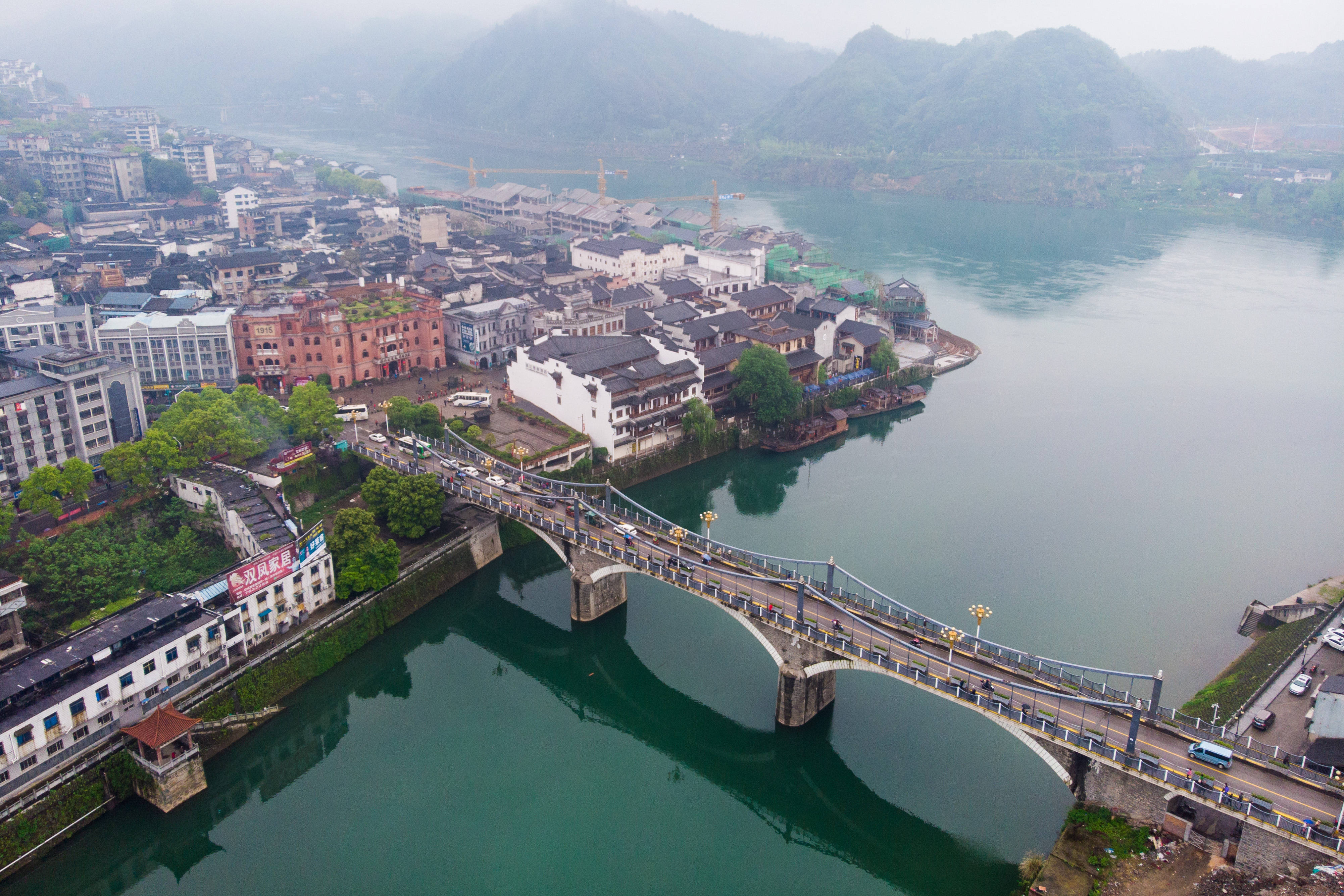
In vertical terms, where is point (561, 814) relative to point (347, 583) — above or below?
below

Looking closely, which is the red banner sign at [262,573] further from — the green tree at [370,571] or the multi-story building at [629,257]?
the multi-story building at [629,257]

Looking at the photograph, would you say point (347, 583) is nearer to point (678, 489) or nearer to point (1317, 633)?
point (678, 489)

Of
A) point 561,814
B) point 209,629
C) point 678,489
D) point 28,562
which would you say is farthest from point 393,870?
point 678,489

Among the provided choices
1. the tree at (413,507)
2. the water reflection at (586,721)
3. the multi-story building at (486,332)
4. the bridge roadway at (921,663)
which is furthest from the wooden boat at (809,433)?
the tree at (413,507)

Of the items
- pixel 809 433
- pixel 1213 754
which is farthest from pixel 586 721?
pixel 809 433

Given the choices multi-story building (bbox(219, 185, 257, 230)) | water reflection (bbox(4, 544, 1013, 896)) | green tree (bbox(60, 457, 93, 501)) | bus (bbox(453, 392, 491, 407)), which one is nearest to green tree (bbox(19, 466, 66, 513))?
green tree (bbox(60, 457, 93, 501))
